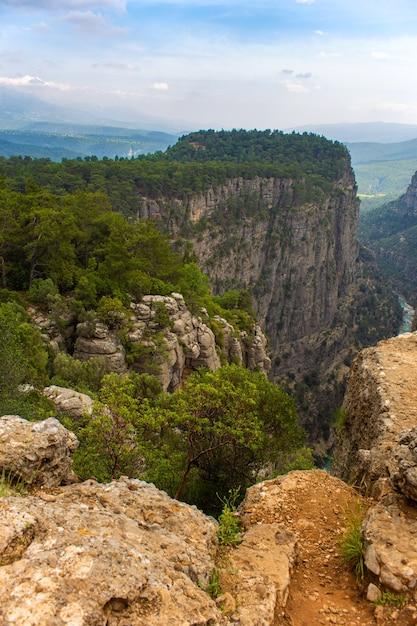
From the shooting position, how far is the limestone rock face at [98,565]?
4418mm

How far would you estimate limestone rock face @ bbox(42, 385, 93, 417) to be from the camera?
18.5m

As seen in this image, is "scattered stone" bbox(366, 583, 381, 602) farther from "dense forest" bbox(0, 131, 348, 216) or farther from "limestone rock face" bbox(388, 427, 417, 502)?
"dense forest" bbox(0, 131, 348, 216)

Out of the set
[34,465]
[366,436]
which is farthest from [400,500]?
[34,465]

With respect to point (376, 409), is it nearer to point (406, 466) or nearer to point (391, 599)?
point (406, 466)

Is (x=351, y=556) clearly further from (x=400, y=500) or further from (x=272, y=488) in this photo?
(x=272, y=488)

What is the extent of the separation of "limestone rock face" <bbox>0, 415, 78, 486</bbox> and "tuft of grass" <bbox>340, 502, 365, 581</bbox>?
4.87 m

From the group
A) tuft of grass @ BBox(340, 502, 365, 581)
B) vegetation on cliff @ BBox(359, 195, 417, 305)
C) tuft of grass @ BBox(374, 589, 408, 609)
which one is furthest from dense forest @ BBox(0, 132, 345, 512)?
vegetation on cliff @ BBox(359, 195, 417, 305)

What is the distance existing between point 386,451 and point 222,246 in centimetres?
7970

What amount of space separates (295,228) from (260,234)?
970 cm

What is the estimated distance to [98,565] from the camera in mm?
4961

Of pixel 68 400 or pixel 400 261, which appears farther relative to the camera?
pixel 400 261

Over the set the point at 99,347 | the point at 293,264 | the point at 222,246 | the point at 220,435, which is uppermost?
the point at 220,435

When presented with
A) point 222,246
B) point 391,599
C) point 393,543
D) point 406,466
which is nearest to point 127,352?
point 406,466

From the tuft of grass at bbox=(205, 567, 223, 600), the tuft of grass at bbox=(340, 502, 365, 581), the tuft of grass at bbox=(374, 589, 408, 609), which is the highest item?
the tuft of grass at bbox=(374, 589, 408, 609)
